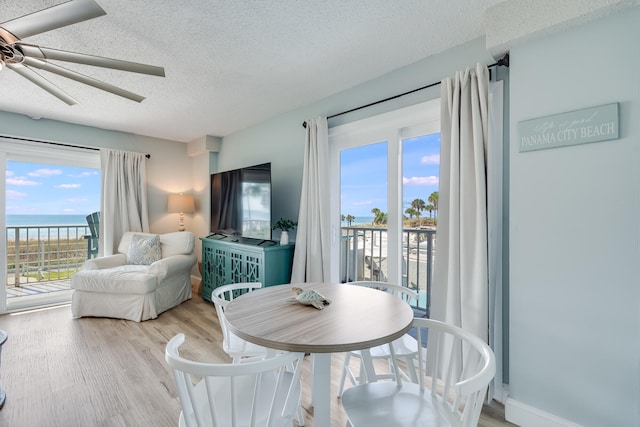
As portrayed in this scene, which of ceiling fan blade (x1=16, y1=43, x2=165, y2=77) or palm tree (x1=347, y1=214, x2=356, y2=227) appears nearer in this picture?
ceiling fan blade (x1=16, y1=43, x2=165, y2=77)

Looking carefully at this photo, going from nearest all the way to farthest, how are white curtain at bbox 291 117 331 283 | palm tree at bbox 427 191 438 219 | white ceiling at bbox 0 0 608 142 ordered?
white ceiling at bbox 0 0 608 142 < palm tree at bbox 427 191 438 219 < white curtain at bbox 291 117 331 283

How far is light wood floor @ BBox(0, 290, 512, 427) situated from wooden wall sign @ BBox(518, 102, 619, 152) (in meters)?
1.61

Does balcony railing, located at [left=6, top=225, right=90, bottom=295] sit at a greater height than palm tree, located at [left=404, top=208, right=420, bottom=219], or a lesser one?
lesser

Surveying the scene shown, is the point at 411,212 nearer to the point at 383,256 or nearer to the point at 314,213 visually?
the point at 383,256

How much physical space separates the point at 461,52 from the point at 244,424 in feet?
8.26

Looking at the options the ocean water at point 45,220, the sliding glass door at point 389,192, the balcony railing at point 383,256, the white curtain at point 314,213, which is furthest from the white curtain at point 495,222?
the ocean water at point 45,220

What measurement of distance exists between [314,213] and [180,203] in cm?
270

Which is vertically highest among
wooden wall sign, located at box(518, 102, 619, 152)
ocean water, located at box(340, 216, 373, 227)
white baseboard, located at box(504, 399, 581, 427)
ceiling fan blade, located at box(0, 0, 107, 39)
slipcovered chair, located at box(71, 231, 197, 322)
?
ceiling fan blade, located at box(0, 0, 107, 39)

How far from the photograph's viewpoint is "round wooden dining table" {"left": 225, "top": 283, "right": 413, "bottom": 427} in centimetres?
108

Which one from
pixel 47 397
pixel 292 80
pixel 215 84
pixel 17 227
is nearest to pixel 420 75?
pixel 292 80

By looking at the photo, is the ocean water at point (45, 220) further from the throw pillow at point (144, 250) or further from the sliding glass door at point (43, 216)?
the throw pillow at point (144, 250)

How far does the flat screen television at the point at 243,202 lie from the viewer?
3.37 metres

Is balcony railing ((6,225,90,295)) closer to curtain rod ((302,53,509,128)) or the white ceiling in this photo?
the white ceiling

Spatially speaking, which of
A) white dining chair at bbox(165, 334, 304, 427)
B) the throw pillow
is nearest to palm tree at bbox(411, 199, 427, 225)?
white dining chair at bbox(165, 334, 304, 427)
